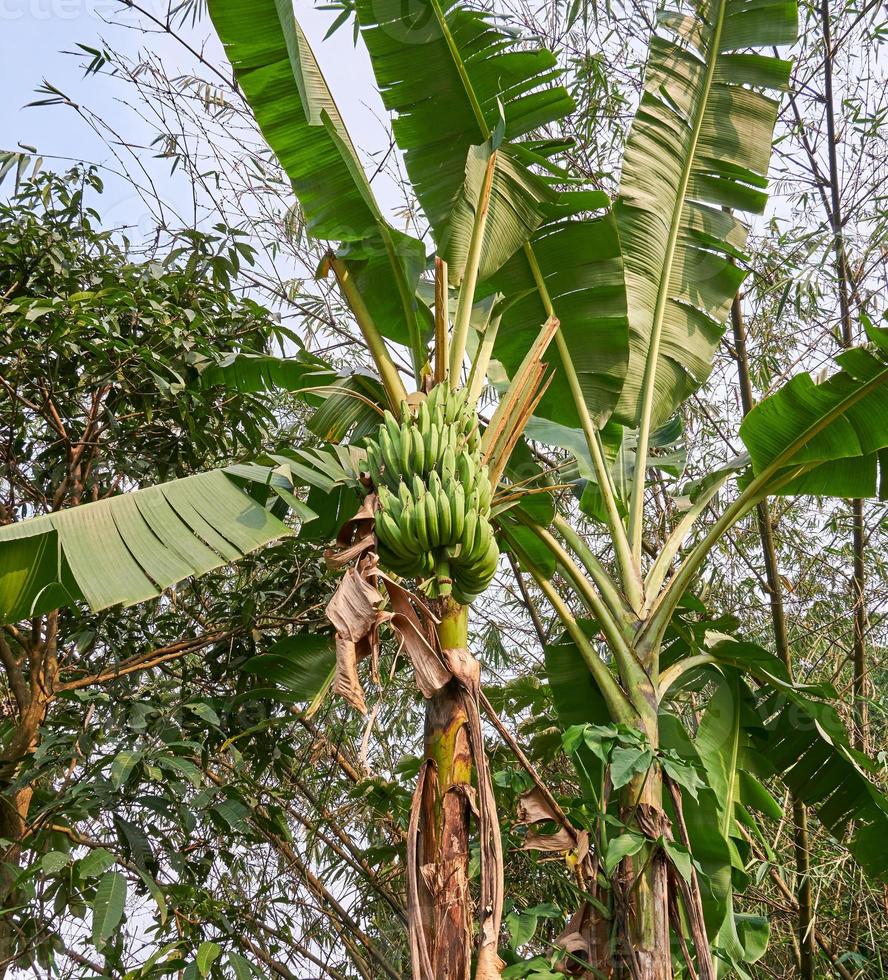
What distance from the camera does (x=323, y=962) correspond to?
12.9 feet

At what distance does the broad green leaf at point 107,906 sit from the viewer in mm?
1979

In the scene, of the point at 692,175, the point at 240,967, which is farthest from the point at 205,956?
the point at 692,175

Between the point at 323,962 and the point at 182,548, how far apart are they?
267 cm

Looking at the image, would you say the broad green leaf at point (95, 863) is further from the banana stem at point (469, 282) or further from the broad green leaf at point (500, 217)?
the broad green leaf at point (500, 217)

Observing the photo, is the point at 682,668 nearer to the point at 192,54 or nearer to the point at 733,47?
the point at 733,47

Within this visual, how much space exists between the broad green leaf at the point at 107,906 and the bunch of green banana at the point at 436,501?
36.6 inches

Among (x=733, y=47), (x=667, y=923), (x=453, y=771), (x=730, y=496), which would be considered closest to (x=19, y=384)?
(x=453, y=771)

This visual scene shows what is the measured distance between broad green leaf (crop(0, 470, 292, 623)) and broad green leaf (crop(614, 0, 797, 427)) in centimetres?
180

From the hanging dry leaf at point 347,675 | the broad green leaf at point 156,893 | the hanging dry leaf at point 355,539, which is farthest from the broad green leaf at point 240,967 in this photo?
the hanging dry leaf at point 355,539

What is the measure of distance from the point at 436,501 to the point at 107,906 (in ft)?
3.75

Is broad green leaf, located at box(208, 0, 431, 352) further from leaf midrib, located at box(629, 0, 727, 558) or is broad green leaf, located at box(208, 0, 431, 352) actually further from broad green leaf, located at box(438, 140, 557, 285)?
leaf midrib, located at box(629, 0, 727, 558)

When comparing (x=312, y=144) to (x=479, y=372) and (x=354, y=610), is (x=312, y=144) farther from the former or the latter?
(x=354, y=610)

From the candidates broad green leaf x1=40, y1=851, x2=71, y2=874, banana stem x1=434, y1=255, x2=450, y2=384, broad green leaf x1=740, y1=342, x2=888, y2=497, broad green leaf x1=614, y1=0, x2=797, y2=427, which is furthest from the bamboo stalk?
broad green leaf x1=40, y1=851, x2=71, y2=874

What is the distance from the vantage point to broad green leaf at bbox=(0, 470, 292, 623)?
1945mm
